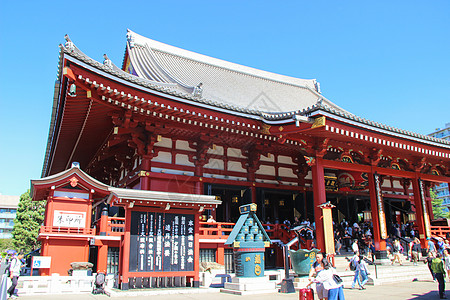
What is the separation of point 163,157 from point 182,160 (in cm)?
90

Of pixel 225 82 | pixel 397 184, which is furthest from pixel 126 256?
pixel 397 184

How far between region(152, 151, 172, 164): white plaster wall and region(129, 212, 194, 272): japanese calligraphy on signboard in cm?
399

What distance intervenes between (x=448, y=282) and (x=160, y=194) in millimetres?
10793

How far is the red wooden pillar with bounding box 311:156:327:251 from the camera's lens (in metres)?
13.2

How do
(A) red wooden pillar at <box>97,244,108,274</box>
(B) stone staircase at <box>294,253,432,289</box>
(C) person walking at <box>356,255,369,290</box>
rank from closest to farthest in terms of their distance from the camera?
1. (C) person walking at <box>356,255,369,290</box>
2. (B) stone staircase at <box>294,253,432,289</box>
3. (A) red wooden pillar at <box>97,244,108,274</box>

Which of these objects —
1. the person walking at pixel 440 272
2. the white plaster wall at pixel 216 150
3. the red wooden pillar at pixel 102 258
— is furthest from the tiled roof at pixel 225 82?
the red wooden pillar at pixel 102 258

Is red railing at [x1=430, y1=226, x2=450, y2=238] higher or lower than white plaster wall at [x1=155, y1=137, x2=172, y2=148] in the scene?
lower

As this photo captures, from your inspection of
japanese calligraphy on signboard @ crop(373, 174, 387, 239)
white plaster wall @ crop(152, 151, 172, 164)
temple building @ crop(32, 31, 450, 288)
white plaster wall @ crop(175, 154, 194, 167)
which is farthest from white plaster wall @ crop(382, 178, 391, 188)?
white plaster wall @ crop(152, 151, 172, 164)

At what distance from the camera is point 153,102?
39.8 ft

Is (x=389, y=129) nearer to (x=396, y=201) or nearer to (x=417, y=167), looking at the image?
(x=417, y=167)

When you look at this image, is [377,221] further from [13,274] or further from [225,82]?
[13,274]

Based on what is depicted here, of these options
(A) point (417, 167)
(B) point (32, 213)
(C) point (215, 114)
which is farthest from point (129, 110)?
(B) point (32, 213)

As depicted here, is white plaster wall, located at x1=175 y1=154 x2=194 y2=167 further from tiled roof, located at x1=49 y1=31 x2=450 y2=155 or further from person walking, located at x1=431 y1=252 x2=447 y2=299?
person walking, located at x1=431 y1=252 x2=447 y2=299

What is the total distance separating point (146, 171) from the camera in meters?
13.9
